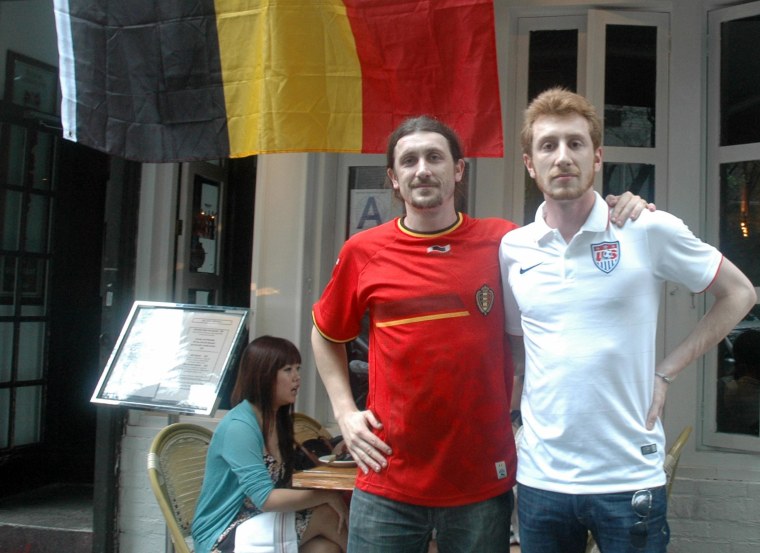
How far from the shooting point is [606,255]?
80.9 inches

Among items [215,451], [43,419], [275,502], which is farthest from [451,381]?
[43,419]

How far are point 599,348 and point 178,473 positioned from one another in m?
2.30

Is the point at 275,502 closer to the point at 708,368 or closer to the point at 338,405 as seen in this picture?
the point at 338,405

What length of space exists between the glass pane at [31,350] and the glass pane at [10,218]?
582 millimetres

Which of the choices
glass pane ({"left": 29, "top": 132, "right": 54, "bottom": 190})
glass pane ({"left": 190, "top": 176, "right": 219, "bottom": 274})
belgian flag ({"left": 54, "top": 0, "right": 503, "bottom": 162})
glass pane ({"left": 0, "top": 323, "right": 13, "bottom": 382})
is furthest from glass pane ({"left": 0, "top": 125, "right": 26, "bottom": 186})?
belgian flag ({"left": 54, "top": 0, "right": 503, "bottom": 162})

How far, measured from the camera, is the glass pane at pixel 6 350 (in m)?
5.34

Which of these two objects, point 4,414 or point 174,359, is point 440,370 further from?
point 4,414

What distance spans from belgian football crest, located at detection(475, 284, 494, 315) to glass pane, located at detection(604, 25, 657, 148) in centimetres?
246

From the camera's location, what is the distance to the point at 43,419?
5.66 metres

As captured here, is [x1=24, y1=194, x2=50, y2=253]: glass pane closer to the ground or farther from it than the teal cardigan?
farther from it

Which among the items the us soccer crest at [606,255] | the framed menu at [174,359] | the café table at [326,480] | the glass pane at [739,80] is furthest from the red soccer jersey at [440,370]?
the glass pane at [739,80]

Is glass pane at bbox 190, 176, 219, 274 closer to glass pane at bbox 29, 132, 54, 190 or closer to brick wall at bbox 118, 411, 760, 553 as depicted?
glass pane at bbox 29, 132, 54, 190

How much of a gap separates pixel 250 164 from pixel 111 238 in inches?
56.7

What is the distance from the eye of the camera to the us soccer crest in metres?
2.04
